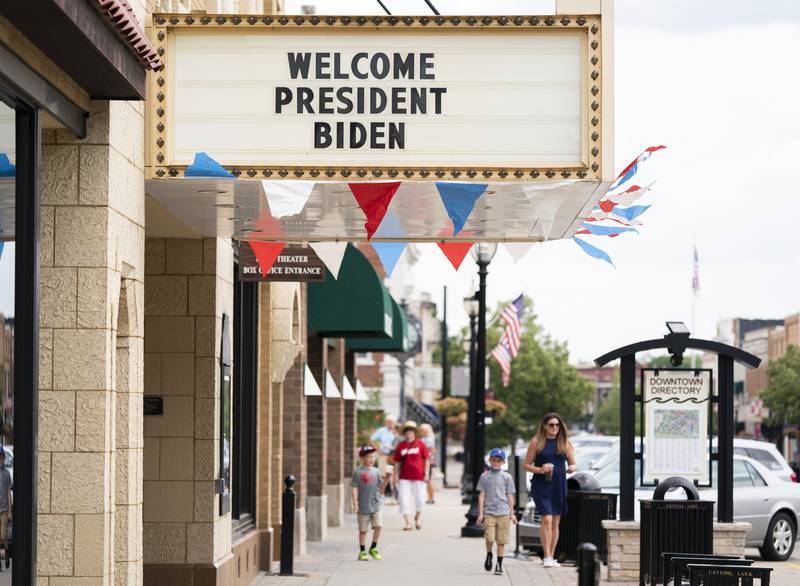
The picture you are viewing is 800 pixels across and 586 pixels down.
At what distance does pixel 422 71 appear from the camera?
408 inches

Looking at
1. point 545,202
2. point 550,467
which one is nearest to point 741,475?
point 550,467

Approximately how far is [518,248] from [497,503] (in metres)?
4.79

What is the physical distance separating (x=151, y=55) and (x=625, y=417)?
7.96m

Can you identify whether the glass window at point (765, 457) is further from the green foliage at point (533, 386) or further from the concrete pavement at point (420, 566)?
the green foliage at point (533, 386)

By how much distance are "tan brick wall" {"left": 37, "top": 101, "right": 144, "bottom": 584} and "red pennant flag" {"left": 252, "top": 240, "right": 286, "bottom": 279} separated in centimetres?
492

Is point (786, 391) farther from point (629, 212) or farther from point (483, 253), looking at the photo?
point (629, 212)

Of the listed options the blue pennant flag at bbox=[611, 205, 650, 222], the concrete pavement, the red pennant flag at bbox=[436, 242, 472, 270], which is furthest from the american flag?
the blue pennant flag at bbox=[611, 205, 650, 222]

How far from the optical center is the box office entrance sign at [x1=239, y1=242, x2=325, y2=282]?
15430 millimetres

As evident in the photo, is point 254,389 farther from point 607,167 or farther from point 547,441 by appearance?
point 607,167

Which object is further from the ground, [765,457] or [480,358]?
[480,358]

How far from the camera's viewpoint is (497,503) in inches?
674

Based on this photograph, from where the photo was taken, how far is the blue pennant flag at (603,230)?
1243cm

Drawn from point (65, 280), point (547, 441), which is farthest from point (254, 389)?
point (65, 280)

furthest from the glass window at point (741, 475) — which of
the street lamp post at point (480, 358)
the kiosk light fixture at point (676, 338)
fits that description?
the kiosk light fixture at point (676, 338)
